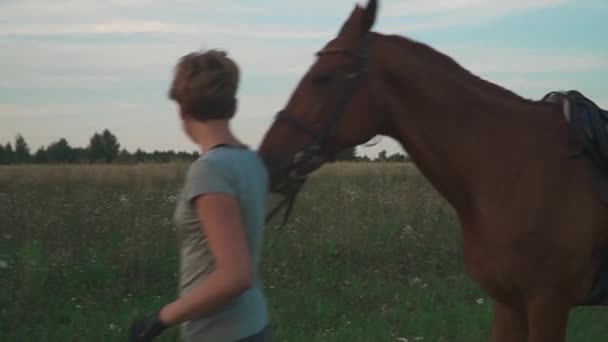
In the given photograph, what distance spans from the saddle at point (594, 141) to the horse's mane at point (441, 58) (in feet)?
0.79

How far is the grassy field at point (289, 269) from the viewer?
6.32 m

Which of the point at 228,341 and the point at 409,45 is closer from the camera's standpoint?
the point at 228,341

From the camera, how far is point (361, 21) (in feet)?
13.0

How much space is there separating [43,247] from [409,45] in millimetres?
5160

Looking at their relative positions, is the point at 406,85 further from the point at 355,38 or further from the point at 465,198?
the point at 465,198

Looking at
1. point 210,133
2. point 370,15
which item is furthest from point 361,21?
point 210,133

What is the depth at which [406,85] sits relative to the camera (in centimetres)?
389

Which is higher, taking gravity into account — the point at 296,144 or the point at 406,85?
the point at 406,85

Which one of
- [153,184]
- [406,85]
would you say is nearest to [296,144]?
[406,85]

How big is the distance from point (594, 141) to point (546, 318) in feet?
2.81

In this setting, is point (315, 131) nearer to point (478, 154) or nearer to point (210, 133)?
point (478, 154)

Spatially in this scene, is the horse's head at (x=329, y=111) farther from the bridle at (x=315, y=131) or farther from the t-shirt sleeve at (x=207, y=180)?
the t-shirt sleeve at (x=207, y=180)

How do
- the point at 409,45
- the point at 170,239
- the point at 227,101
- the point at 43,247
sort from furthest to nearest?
the point at 170,239 < the point at 43,247 < the point at 409,45 < the point at 227,101

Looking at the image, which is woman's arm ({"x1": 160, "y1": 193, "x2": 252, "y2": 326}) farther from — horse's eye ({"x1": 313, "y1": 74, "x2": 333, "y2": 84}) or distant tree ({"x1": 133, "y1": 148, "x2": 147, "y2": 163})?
distant tree ({"x1": 133, "y1": 148, "x2": 147, "y2": 163})
